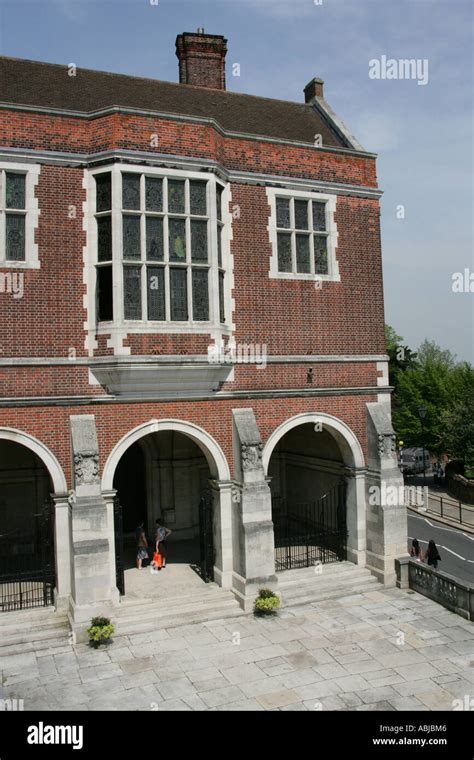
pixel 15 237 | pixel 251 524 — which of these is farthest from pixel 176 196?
pixel 251 524

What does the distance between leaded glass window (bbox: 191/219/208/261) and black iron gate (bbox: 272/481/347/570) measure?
7.15 metres

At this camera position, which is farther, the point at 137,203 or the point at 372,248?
the point at 372,248

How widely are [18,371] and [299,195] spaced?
8324 mm

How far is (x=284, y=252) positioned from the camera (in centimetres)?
1585

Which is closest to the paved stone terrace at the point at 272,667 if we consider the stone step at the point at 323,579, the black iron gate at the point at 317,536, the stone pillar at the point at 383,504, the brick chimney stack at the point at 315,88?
the stone step at the point at 323,579

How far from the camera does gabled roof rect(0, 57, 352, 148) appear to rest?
16516 mm

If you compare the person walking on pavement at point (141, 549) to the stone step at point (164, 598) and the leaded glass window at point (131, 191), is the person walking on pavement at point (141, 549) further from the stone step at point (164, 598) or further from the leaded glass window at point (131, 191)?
the leaded glass window at point (131, 191)

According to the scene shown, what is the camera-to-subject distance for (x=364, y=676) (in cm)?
1077

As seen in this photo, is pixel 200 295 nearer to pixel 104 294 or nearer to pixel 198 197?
pixel 104 294

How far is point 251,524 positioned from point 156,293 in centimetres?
570

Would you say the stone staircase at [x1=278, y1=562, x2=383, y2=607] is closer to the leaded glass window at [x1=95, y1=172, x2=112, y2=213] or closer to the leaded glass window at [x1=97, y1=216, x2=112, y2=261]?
the leaded glass window at [x1=97, y1=216, x2=112, y2=261]
